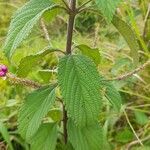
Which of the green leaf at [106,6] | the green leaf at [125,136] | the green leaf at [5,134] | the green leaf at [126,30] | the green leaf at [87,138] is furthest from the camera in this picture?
the green leaf at [125,136]

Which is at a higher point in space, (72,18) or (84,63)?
(72,18)

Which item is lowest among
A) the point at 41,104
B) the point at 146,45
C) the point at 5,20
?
the point at 41,104

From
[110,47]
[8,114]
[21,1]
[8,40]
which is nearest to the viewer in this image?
[8,40]

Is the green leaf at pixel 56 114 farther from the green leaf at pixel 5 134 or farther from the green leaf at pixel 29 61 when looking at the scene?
the green leaf at pixel 5 134

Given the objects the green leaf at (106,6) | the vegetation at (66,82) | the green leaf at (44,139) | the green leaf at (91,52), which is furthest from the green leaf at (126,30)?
the green leaf at (44,139)

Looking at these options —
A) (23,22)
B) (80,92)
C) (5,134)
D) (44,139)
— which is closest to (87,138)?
(44,139)

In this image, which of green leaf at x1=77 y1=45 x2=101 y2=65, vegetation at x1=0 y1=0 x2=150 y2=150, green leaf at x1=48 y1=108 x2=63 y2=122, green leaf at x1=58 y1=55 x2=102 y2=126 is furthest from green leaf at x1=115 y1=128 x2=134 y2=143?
green leaf at x1=58 y1=55 x2=102 y2=126

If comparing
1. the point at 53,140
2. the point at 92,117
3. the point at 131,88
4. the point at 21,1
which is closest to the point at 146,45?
the point at 131,88

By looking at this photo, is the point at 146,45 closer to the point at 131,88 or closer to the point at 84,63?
the point at 131,88
